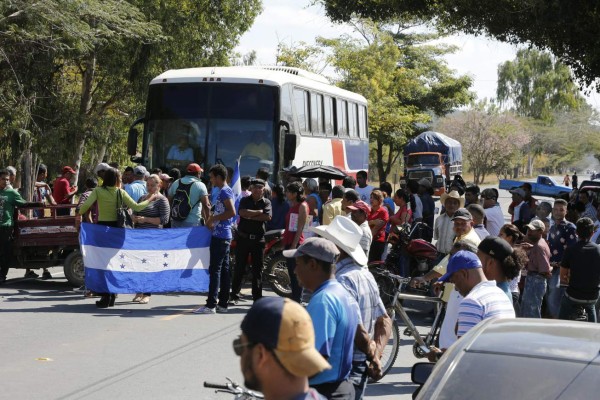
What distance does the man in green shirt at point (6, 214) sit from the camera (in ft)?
50.2

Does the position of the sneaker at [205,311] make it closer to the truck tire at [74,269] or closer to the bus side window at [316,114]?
the truck tire at [74,269]

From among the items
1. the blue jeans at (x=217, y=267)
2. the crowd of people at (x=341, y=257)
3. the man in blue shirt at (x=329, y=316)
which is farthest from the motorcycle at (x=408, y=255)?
the man in blue shirt at (x=329, y=316)

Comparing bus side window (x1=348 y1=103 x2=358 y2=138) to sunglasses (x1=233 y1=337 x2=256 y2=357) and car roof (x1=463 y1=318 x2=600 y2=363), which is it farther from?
sunglasses (x1=233 y1=337 x2=256 y2=357)

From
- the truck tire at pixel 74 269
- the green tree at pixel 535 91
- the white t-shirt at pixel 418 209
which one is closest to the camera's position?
the truck tire at pixel 74 269

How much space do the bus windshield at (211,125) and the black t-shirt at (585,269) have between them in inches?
359

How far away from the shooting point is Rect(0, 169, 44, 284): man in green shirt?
50.2 feet

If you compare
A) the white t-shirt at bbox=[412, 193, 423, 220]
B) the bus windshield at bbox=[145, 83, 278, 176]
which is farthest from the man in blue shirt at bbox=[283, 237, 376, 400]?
the bus windshield at bbox=[145, 83, 278, 176]

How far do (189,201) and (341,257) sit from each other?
8.83 meters

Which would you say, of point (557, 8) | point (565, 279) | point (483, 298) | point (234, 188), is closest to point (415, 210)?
point (234, 188)

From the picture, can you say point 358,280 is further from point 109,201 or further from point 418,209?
point 418,209

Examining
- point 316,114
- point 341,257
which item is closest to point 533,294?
point 341,257

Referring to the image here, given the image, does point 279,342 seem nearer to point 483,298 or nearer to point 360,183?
point 483,298

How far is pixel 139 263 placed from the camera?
1404 cm

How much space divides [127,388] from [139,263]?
531cm
